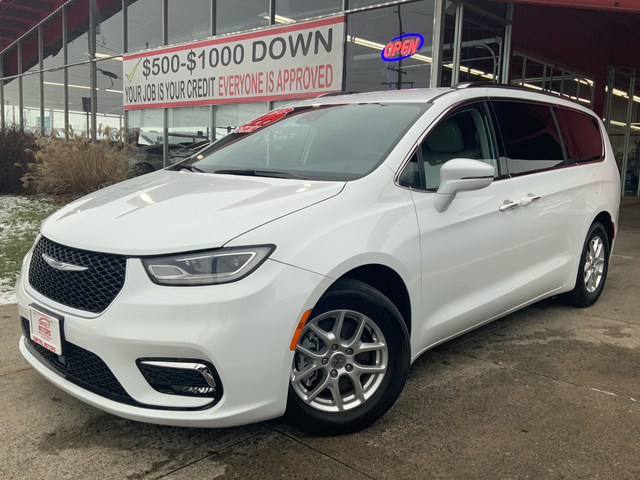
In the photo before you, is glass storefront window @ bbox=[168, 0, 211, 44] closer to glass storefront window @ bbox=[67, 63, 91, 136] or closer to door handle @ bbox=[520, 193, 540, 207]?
glass storefront window @ bbox=[67, 63, 91, 136]

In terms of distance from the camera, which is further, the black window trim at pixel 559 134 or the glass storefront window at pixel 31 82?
the glass storefront window at pixel 31 82

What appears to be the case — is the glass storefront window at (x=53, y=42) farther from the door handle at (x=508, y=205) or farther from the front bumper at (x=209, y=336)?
the front bumper at (x=209, y=336)

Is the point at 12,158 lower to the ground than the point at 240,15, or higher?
lower

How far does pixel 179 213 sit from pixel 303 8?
9.16m

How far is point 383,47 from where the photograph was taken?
9.42 meters

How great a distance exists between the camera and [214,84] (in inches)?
477

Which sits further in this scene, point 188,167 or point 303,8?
point 303,8

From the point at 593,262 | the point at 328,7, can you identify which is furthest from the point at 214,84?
the point at 593,262

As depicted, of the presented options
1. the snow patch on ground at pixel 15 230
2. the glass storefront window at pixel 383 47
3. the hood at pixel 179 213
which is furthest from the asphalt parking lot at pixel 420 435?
the glass storefront window at pixel 383 47

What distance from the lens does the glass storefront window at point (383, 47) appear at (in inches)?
352

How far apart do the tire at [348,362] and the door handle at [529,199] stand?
1.36m

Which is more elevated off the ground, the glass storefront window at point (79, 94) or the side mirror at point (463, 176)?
the glass storefront window at point (79, 94)

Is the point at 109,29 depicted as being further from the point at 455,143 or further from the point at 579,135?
the point at 455,143

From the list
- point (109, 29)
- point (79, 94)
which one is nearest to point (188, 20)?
point (109, 29)
